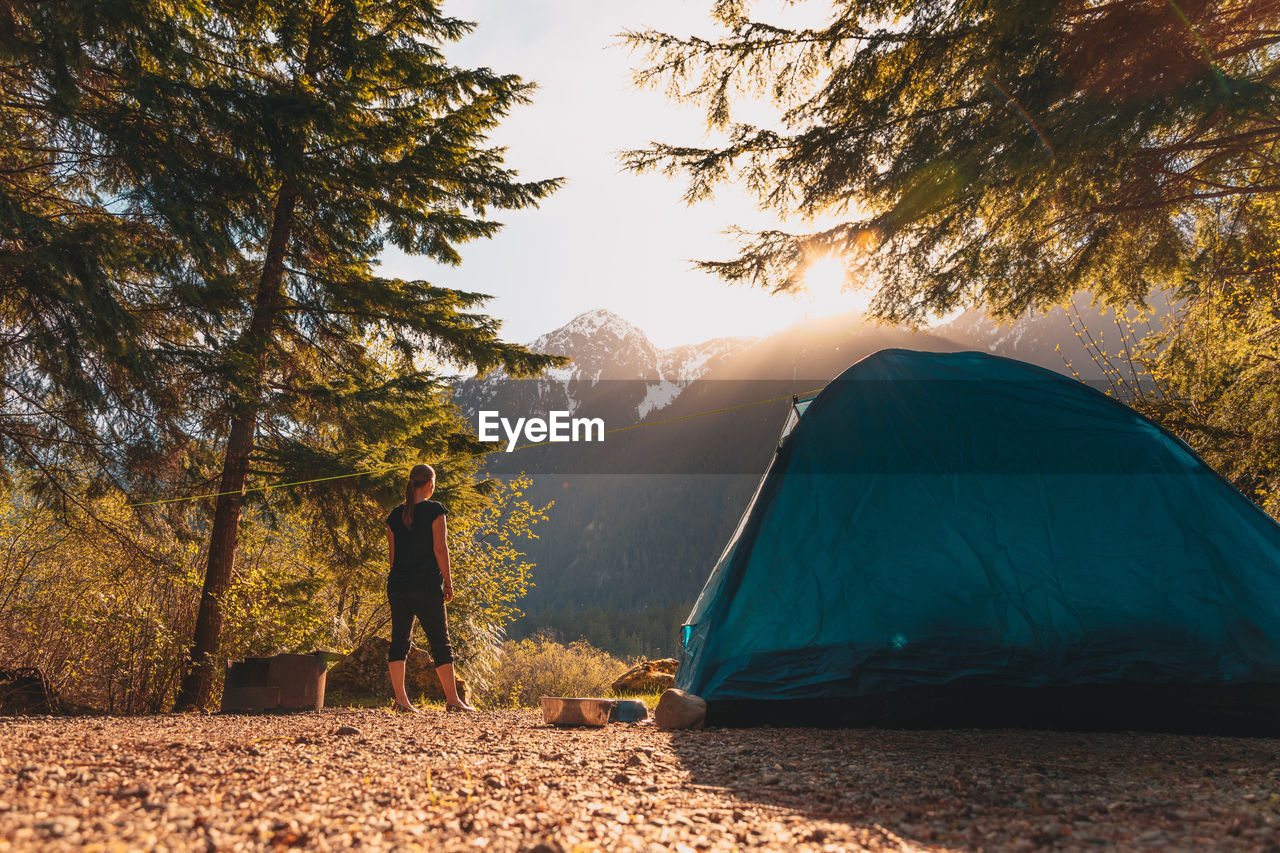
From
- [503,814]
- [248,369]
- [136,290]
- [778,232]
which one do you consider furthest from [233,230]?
[503,814]

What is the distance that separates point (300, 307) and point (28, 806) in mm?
6956

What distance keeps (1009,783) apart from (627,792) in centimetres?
156

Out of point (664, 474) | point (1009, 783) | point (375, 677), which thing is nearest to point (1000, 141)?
point (1009, 783)

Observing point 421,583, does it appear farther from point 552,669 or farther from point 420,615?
point 552,669

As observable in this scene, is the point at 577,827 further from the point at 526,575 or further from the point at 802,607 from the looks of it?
the point at 526,575

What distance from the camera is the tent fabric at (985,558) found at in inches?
152

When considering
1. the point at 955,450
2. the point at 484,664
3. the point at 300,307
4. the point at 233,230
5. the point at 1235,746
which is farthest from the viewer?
the point at 484,664

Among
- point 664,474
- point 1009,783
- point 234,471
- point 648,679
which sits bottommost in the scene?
point 648,679

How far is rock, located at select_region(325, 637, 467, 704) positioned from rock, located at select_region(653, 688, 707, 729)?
676 centimetres

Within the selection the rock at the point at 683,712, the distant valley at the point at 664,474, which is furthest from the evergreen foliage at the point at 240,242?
the distant valley at the point at 664,474

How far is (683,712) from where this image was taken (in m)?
4.21

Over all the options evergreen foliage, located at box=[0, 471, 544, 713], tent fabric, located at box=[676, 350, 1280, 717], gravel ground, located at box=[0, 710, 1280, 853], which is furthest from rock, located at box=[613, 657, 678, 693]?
gravel ground, located at box=[0, 710, 1280, 853]

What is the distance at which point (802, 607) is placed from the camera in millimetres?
4219

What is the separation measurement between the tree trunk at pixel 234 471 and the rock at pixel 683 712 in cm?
511
